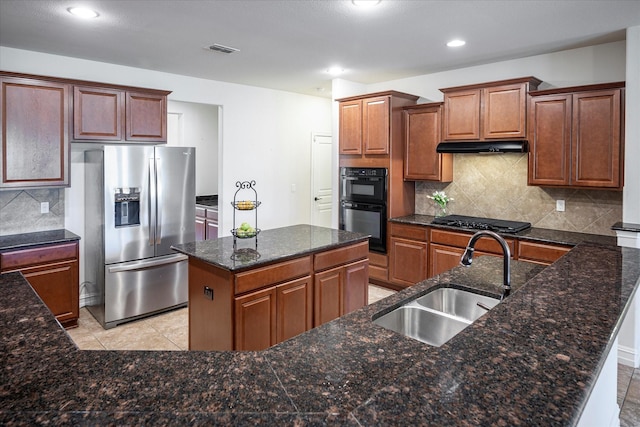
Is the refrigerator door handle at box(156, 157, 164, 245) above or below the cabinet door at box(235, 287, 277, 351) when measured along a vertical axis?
above

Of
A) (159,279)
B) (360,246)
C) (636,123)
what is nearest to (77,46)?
(159,279)

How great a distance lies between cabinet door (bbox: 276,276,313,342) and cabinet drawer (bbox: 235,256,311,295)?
6 centimetres

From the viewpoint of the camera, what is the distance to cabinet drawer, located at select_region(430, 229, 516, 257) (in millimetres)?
4095

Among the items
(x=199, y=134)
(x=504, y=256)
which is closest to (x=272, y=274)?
(x=504, y=256)

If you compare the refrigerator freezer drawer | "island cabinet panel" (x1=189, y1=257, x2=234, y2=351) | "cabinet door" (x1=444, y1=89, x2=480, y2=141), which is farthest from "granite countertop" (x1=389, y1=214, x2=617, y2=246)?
the refrigerator freezer drawer

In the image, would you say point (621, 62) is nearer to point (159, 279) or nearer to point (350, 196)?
point (350, 196)

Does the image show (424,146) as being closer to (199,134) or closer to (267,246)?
(267,246)

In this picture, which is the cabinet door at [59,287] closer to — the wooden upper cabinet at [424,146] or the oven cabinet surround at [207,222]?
the oven cabinet surround at [207,222]

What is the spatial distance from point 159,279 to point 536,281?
362 cm

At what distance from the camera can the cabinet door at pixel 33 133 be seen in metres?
3.53

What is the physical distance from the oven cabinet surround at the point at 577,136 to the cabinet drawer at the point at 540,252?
60cm

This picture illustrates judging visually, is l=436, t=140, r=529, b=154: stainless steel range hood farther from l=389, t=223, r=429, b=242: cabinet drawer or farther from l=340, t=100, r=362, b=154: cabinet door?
l=340, t=100, r=362, b=154: cabinet door

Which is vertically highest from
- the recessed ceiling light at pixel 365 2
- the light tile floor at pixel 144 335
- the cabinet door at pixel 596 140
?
the recessed ceiling light at pixel 365 2

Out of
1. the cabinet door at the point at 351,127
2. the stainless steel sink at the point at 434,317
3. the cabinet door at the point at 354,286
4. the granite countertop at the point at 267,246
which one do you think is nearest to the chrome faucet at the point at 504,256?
the stainless steel sink at the point at 434,317
